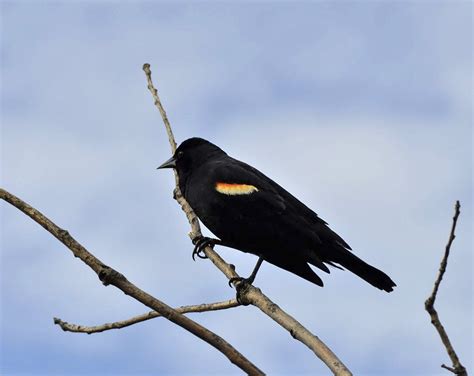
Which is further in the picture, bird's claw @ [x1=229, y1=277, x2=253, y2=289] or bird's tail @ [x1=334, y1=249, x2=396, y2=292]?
bird's tail @ [x1=334, y1=249, x2=396, y2=292]

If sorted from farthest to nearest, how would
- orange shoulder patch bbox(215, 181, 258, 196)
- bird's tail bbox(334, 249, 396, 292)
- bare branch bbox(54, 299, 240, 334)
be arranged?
orange shoulder patch bbox(215, 181, 258, 196)
bird's tail bbox(334, 249, 396, 292)
bare branch bbox(54, 299, 240, 334)

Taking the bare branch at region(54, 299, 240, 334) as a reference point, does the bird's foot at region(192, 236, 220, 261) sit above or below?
above

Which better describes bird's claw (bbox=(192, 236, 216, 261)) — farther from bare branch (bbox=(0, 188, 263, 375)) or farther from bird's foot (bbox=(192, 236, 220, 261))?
bare branch (bbox=(0, 188, 263, 375))

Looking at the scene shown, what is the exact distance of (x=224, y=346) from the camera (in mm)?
3039

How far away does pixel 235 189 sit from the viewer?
6.52m

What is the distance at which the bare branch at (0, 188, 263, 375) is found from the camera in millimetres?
2986

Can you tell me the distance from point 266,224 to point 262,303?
1.82m

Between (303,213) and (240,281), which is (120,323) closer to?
(240,281)

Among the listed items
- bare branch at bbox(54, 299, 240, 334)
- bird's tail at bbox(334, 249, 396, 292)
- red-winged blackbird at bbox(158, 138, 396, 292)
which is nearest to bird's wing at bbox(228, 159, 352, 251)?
red-winged blackbird at bbox(158, 138, 396, 292)

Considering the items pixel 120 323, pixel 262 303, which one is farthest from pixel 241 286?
pixel 120 323

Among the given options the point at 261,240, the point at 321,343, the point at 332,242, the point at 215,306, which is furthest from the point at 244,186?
the point at 321,343

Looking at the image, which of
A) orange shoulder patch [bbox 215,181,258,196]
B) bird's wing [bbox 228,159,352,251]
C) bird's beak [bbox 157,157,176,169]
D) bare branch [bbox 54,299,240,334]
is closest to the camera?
bare branch [bbox 54,299,240,334]

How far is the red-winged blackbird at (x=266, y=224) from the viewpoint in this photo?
6.14 meters

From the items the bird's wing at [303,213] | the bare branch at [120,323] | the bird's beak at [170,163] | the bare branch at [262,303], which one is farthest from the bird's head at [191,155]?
the bare branch at [120,323]
